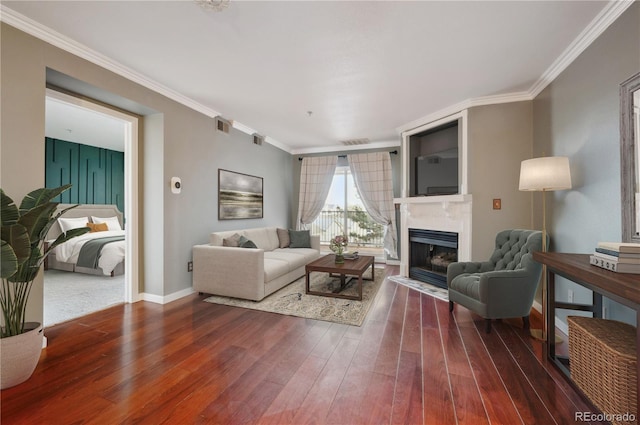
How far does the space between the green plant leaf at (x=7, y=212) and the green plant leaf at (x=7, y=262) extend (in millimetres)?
187

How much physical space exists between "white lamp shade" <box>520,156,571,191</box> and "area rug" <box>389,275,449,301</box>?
5.72 ft

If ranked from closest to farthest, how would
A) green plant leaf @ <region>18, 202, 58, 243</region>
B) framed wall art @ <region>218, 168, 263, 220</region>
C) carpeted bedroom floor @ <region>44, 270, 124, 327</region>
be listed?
green plant leaf @ <region>18, 202, 58, 243</region> < carpeted bedroom floor @ <region>44, 270, 124, 327</region> < framed wall art @ <region>218, 168, 263, 220</region>

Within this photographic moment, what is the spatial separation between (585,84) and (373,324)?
2.87 m

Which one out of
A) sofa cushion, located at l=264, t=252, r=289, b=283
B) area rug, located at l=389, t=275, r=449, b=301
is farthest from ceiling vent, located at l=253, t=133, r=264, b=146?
area rug, located at l=389, t=275, r=449, b=301

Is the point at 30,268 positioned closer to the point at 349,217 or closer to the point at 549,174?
the point at 549,174

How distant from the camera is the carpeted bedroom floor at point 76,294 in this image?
2961 mm

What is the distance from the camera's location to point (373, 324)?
269cm

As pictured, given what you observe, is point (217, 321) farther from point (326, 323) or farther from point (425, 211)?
point (425, 211)

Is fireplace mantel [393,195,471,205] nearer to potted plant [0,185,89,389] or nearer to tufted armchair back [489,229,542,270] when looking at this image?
tufted armchair back [489,229,542,270]

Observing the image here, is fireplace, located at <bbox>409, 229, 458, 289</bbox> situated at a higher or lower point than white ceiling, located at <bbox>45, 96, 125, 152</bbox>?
lower

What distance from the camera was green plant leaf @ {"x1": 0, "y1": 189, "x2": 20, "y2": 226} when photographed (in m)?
1.67

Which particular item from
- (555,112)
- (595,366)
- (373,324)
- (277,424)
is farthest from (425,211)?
(277,424)

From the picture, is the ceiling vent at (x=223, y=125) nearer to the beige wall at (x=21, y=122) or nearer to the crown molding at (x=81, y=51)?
the crown molding at (x=81, y=51)

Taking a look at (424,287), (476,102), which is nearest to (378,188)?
(424,287)
